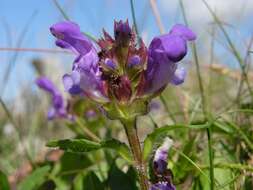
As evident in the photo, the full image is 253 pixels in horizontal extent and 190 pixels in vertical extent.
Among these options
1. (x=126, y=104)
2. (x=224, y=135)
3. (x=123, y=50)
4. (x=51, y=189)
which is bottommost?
(x=51, y=189)

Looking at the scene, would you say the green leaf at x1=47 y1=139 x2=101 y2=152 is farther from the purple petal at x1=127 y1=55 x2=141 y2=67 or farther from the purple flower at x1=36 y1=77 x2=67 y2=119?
the purple flower at x1=36 y1=77 x2=67 y2=119

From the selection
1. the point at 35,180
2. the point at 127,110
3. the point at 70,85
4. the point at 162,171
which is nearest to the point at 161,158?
the point at 162,171

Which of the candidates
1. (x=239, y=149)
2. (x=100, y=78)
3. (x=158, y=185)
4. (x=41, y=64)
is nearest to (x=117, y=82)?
(x=100, y=78)

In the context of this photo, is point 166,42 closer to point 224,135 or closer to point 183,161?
point 183,161

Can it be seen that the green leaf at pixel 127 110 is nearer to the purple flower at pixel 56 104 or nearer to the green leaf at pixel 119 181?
the green leaf at pixel 119 181

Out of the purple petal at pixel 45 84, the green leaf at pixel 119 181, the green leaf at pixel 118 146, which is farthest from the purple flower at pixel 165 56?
the purple petal at pixel 45 84

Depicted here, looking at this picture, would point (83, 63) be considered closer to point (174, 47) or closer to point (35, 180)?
point (174, 47)
